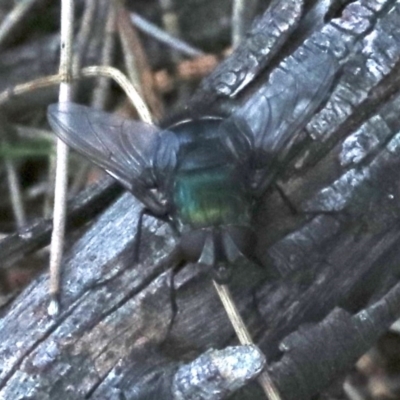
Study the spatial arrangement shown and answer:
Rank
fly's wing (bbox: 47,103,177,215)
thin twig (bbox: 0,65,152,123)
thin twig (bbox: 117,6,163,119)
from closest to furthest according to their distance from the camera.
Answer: fly's wing (bbox: 47,103,177,215)
thin twig (bbox: 0,65,152,123)
thin twig (bbox: 117,6,163,119)

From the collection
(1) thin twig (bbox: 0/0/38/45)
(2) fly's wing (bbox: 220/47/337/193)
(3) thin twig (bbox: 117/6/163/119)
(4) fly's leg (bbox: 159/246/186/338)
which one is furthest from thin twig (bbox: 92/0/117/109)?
(4) fly's leg (bbox: 159/246/186/338)

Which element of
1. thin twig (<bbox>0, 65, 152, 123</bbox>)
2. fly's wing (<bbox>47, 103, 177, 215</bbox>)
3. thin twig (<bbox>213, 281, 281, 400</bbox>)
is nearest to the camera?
thin twig (<bbox>213, 281, 281, 400</bbox>)

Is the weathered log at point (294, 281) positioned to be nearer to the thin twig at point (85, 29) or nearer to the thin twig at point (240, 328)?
the thin twig at point (240, 328)

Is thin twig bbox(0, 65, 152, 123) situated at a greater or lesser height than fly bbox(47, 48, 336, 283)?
greater

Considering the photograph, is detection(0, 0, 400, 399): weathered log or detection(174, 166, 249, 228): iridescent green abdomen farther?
detection(174, 166, 249, 228): iridescent green abdomen

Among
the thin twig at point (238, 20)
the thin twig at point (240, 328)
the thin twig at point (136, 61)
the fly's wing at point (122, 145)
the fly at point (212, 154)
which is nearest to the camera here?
the thin twig at point (240, 328)

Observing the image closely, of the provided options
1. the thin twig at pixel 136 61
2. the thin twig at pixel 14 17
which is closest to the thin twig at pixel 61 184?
the thin twig at pixel 136 61

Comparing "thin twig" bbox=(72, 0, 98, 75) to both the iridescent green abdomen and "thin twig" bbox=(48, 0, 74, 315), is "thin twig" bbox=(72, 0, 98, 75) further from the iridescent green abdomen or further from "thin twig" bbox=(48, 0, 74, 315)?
the iridescent green abdomen
